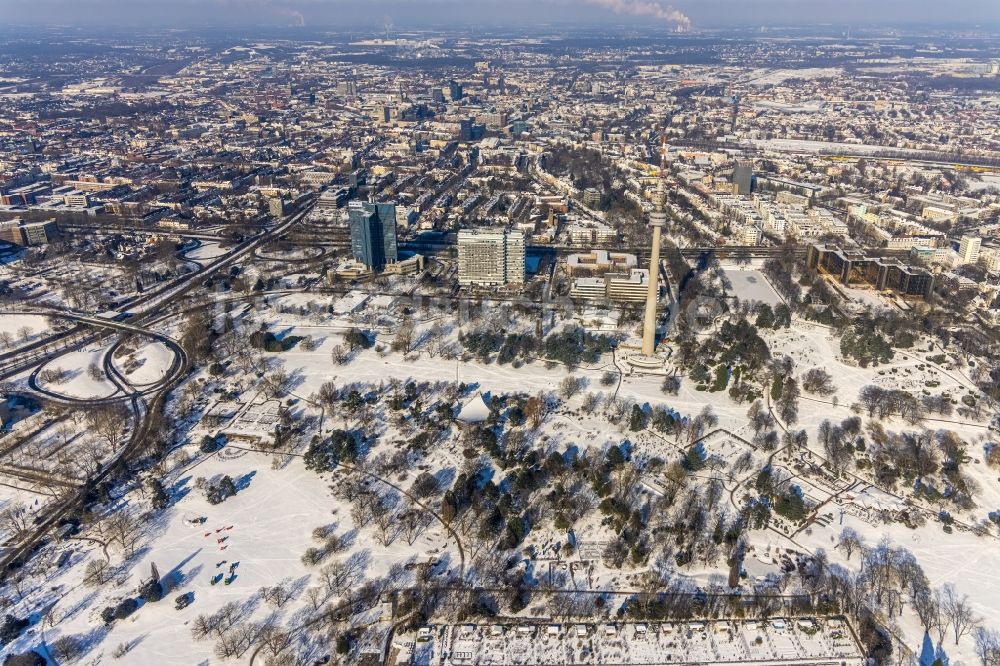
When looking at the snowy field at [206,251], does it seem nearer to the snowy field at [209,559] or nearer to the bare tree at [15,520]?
the snowy field at [209,559]

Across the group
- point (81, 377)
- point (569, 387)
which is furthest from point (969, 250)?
point (81, 377)

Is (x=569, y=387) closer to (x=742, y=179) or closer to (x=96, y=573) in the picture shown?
(x=96, y=573)

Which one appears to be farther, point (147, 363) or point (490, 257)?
point (490, 257)

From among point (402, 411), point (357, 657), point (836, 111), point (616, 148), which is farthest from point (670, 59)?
point (357, 657)

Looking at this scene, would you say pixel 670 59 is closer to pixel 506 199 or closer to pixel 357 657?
pixel 506 199

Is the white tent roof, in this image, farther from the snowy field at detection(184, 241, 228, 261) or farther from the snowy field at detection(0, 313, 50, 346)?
the snowy field at detection(184, 241, 228, 261)

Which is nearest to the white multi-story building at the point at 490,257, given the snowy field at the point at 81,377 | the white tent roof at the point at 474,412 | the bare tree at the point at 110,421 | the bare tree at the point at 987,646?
the white tent roof at the point at 474,412
